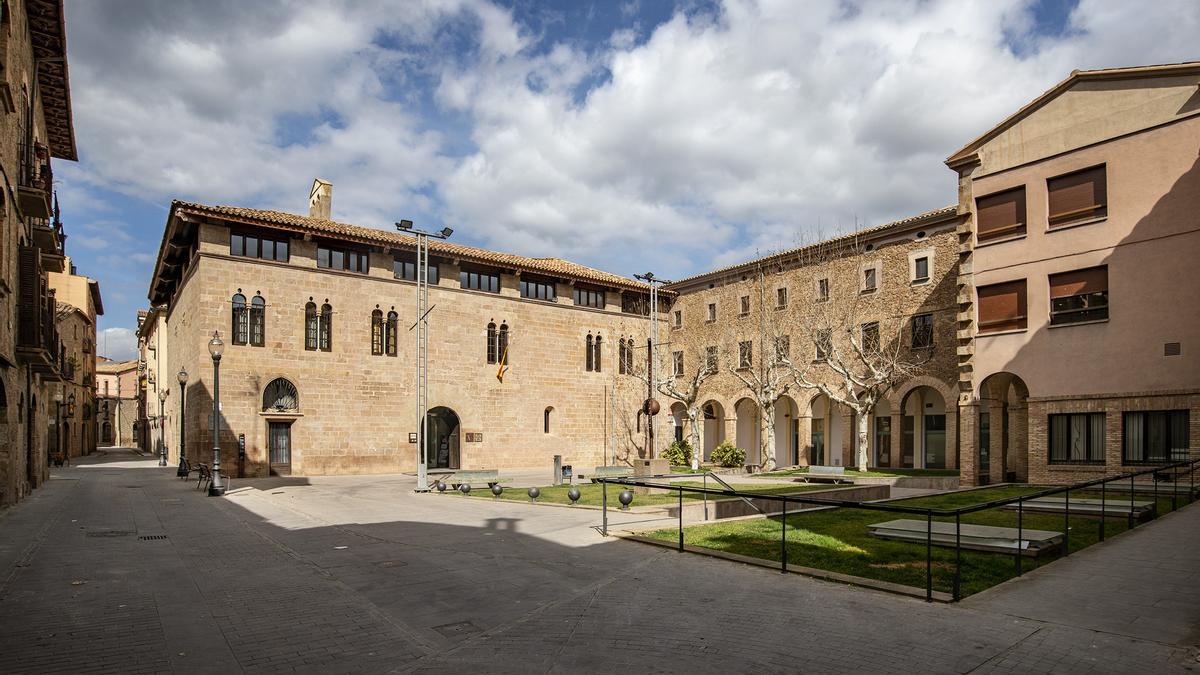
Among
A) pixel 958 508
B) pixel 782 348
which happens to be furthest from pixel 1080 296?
pixel 958 508

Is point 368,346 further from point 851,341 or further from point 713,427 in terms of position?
point 713,427

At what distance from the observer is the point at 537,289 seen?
37.1 meters

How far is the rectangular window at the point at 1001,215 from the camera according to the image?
23.2 meters

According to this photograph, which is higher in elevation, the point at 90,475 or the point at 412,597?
the point at 412,597

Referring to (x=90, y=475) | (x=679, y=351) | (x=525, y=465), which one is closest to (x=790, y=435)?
(x=679, y=351)

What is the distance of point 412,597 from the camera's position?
8000 mm

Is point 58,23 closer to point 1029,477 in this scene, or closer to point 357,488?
point 357,488

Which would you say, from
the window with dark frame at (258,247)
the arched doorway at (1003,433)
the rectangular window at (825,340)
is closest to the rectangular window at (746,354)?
the rectangular window at (825,340)

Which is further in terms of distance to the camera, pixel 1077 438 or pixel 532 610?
pixel 1077 438

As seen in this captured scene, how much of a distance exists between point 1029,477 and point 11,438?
2742 centimetres

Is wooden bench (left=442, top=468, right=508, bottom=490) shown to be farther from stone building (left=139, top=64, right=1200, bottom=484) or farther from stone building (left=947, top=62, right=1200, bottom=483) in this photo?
stone building (left=947, top=62, right=1200, bottom=483)

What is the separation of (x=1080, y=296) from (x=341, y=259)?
27.3 meters

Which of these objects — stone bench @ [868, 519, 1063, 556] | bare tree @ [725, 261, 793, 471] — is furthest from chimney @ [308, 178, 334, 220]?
stone bench @ [868, 519, 1063, 556]

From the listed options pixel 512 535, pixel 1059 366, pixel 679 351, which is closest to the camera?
pixel 512 535
